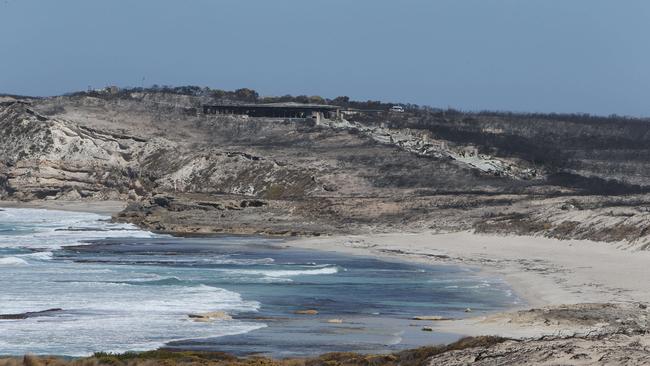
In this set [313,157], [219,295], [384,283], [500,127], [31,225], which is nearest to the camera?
[219,295]

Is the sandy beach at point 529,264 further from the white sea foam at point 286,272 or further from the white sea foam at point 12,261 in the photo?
the white sea foam at point 12,261

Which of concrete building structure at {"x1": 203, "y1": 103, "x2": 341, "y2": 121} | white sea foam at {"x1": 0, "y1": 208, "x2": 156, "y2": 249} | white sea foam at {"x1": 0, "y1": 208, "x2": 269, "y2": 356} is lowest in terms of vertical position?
white sea foam at {"x1": 0, "y1": 208, "x2": 156, "y2": 249}

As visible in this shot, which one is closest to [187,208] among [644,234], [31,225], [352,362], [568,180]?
[31,225]

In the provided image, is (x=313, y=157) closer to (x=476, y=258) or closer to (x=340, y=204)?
(x=340, y=204)

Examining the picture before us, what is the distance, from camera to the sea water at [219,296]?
1081 inches

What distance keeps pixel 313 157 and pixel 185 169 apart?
9.57m

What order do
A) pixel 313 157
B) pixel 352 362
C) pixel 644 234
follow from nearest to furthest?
pixel 352 362 → pixel 644 234 → pixel 313 157

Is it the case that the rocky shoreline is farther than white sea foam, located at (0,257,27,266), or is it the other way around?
white sea foam, located at (0,257,27,266)

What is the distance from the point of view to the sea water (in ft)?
90.1

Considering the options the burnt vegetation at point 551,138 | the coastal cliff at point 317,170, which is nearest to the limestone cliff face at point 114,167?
the coastal cliff at point 317,170

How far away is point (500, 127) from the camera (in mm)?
136875

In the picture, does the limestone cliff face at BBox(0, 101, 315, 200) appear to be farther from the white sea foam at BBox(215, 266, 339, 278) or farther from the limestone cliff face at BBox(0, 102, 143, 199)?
the white sea foam at BBox(215, 266, 339, 278)

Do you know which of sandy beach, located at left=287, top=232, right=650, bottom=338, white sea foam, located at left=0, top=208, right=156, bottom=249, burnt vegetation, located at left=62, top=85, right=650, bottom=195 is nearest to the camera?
sandy beach, located at left=287, top=232, right=650, bottom=338

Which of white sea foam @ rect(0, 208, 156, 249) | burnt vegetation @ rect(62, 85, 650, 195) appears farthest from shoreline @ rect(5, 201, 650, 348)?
burnt vegetation @ rect(62, 85, 650, 195)
